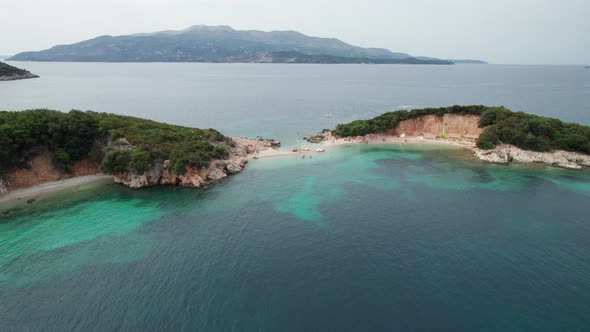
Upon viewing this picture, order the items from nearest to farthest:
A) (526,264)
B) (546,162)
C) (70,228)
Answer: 1. (526,264)
2. (70,228)
3. (546,162)

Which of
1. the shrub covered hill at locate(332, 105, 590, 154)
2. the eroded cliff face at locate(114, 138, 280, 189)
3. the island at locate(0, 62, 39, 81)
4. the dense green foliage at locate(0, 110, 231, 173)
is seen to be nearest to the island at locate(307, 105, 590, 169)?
the shrub covered hill at locate(332, 105, 590, 154)

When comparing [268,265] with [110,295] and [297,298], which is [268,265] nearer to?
[297,298]

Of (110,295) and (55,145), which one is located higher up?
(55,145)

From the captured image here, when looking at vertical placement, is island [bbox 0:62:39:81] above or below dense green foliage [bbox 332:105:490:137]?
above

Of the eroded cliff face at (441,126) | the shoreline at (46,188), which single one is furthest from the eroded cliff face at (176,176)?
the eroded cliff face at (441,126)

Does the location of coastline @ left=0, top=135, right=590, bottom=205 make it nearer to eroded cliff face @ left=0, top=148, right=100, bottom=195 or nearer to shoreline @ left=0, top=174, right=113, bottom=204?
shoreline @ left=0, top=174, right=113, bottom=204

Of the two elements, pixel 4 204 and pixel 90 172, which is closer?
pixel 4 204

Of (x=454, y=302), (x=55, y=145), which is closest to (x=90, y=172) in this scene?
(x=55, y=145)

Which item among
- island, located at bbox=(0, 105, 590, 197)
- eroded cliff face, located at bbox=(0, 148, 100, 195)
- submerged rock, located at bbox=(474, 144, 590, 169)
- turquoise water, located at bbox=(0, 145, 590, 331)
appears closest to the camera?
turquoise water, located at bbox=(0, 145, 590, 331)
